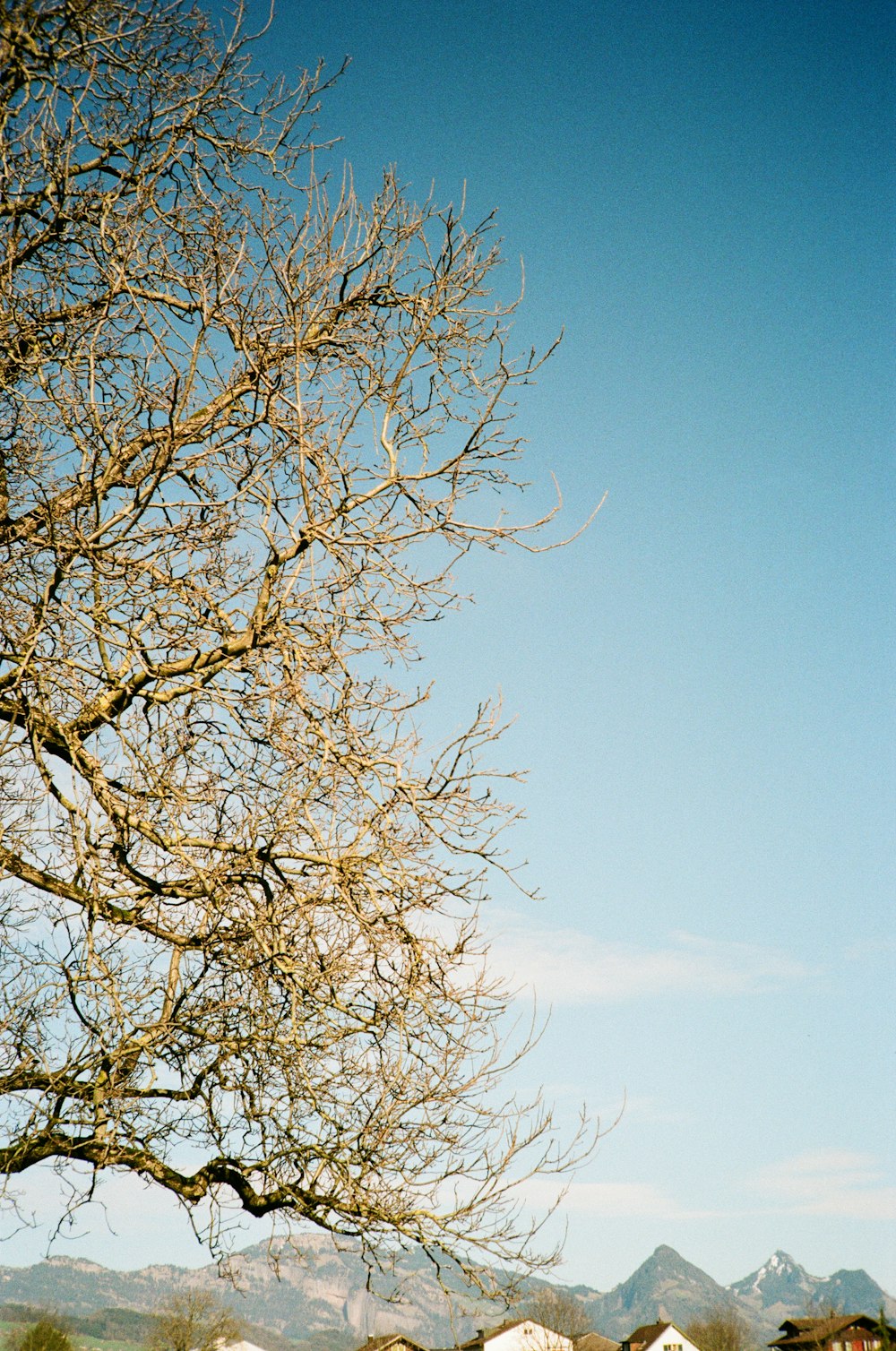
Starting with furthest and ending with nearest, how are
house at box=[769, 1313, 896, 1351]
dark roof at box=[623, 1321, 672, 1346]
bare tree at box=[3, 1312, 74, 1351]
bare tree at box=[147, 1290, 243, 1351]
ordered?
dark roof at box=[623, 1321, 672, 1346] → house at box=[769, 1313, 896, 1351] → bare tree at box=[3, 1312, 74, 1351] → bare tree at box=[147, 1290, 243, 1351]

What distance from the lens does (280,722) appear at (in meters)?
4.52

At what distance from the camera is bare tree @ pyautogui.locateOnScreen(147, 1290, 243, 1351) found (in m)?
35.2

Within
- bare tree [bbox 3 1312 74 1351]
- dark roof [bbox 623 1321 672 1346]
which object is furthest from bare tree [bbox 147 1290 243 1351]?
dark roof [bbox 623 1321 672 1346]

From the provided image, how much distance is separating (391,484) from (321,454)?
424 mm

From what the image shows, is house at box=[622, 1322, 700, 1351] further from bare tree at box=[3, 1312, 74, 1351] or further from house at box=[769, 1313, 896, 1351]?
bare tree at box=[3, 1312, 74, 1351]

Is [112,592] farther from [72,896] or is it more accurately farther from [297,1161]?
[297,1161]

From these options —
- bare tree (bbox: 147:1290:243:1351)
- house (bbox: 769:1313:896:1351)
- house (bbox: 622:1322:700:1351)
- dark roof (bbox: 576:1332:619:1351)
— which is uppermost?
bare tree (bbox: 147:1290:243:1351)

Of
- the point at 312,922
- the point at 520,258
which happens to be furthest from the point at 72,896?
the point at 520,258

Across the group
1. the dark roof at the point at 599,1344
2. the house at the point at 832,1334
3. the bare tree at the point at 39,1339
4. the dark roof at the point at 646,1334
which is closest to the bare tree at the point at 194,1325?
the bare tree at the point at 39,1339

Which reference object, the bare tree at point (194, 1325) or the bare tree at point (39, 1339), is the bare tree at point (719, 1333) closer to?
the bare tree at point (194, 1325)

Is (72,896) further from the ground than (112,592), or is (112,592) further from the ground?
(112,592)

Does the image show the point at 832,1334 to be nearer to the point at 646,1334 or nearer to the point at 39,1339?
the point at 646,1334

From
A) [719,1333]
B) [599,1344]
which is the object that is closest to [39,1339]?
[599,1344]

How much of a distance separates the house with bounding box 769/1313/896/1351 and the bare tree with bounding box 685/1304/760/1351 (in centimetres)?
382
